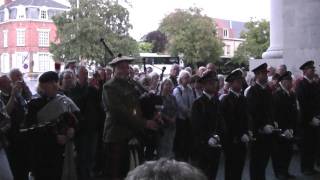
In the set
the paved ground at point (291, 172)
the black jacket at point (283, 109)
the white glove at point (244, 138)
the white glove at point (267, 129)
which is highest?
the black jacket at point (283, 109)

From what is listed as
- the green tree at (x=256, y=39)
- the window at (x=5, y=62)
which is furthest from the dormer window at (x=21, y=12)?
the green tree at (x=256, y=39)

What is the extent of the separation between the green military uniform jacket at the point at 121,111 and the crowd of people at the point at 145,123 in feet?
0.04

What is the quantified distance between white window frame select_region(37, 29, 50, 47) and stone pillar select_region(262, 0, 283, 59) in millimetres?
67085

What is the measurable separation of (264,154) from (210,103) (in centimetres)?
181

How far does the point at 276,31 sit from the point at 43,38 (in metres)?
68.4

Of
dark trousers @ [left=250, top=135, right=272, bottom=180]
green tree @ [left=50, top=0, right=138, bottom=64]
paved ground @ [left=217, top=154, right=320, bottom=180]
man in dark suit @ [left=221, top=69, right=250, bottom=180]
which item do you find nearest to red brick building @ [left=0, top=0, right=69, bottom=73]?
green tree @ [left=50, top=0, right=138, bottom=64]

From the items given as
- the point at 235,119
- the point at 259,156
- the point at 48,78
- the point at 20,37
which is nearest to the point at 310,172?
the point at 259,156

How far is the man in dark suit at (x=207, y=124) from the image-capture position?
766 cm

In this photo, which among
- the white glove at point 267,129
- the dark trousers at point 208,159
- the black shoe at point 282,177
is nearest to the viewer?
the dark trousers at point 208,159

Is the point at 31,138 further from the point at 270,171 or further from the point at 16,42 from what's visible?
the point at 16,42

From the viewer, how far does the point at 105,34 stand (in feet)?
152

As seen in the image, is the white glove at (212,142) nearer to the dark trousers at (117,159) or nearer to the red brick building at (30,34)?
the dark trousers at (117,159)

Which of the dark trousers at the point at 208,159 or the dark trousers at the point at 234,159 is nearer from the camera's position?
the dark trousers at the point at 208,159

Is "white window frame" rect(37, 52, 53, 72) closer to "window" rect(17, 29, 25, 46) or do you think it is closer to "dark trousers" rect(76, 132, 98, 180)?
"window" rect(17, 29, 25, 46)
